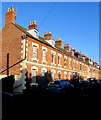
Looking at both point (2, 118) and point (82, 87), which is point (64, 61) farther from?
point (2, 118)

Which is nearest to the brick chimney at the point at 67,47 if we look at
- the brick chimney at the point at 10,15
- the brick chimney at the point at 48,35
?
the brick chimney at the point at 48,35

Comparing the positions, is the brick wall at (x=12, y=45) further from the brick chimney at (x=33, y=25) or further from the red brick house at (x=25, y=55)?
the brick chimney at (x=33, y=25)

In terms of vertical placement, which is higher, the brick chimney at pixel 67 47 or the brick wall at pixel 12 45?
the brick chimney at pixel 67 47

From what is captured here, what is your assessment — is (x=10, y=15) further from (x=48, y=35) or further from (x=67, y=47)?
(x=67, y=47)

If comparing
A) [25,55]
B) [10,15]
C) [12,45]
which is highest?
[10,15]

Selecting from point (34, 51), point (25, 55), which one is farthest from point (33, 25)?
point (25, 55)

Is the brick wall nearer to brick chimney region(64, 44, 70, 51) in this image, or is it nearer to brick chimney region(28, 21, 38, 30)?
brick chimney region(28, 21, 38, 30)

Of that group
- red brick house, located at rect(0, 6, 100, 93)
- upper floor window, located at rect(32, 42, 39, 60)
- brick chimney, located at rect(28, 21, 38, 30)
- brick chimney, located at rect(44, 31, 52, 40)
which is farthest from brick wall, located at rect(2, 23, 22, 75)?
brick chimney, located at rect(44, 31, 52, 40)

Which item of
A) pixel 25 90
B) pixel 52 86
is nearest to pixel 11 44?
pixel 25 90

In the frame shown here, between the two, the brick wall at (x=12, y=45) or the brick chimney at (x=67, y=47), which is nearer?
the brick wall at (x=12, y=45)

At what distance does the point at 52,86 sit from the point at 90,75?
118ft

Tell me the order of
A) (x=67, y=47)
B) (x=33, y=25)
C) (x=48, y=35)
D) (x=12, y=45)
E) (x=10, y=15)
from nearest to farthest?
(x=12, y=45), (x=10, y=15), (x=33, y=25), (x=48, y=35), (x=67, y=47)

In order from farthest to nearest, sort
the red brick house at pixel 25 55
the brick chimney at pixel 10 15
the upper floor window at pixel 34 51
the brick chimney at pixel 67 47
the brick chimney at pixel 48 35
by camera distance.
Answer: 1. the brick chimney at pixel 67 47
2. the brick chimney at pixel 48 35
3. the brick chimney at pixel 10 15
4. the upper floor window at pixel 34 51
5. the red brick house at pixel 25 55

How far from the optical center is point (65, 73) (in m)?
30.5
